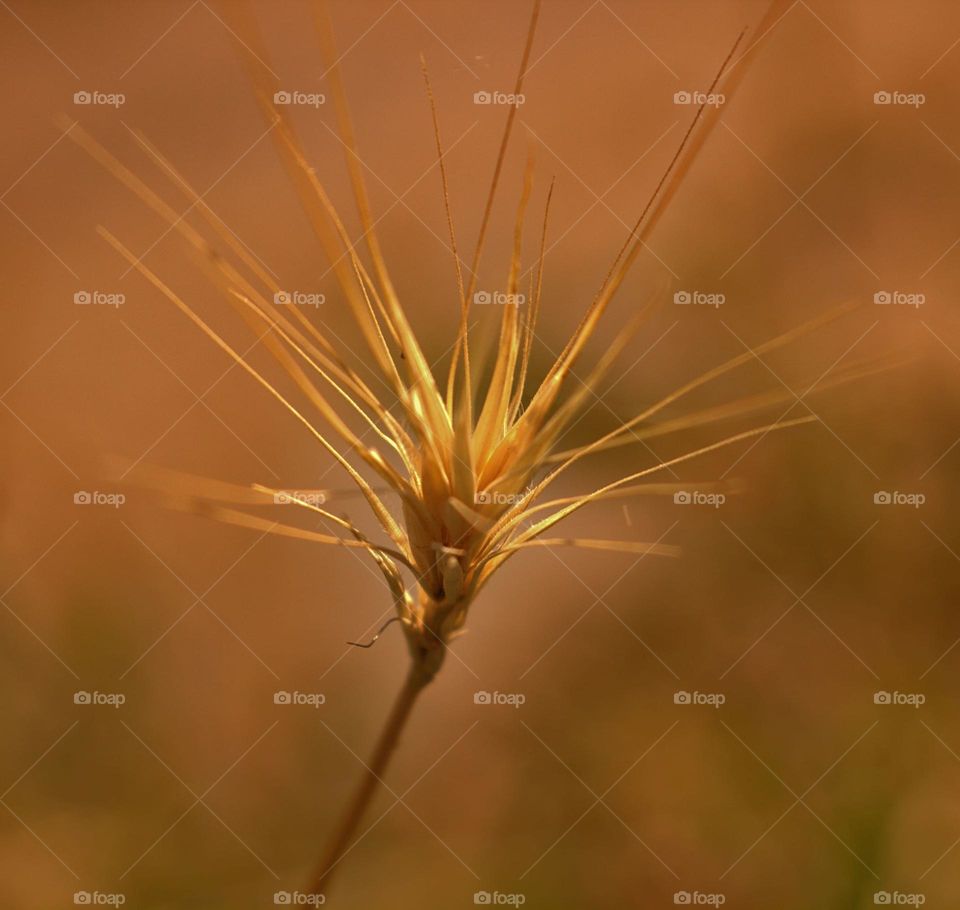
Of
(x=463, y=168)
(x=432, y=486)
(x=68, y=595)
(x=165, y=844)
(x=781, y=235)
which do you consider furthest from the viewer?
(x=463, y=168)

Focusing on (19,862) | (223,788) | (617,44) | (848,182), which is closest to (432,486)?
(223,788)

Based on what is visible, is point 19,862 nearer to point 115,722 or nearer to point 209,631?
point 115,722

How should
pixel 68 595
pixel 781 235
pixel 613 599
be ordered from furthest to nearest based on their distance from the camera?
pixel 781 235
pixel 613 599
pixel 68 595

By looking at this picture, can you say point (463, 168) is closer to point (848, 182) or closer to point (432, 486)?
point (848, 182)

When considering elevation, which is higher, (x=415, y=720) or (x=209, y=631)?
(x=209, y=631)

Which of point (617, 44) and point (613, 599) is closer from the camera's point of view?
point (613, 599)

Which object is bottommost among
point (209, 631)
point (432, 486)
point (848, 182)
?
point (209, 631)
